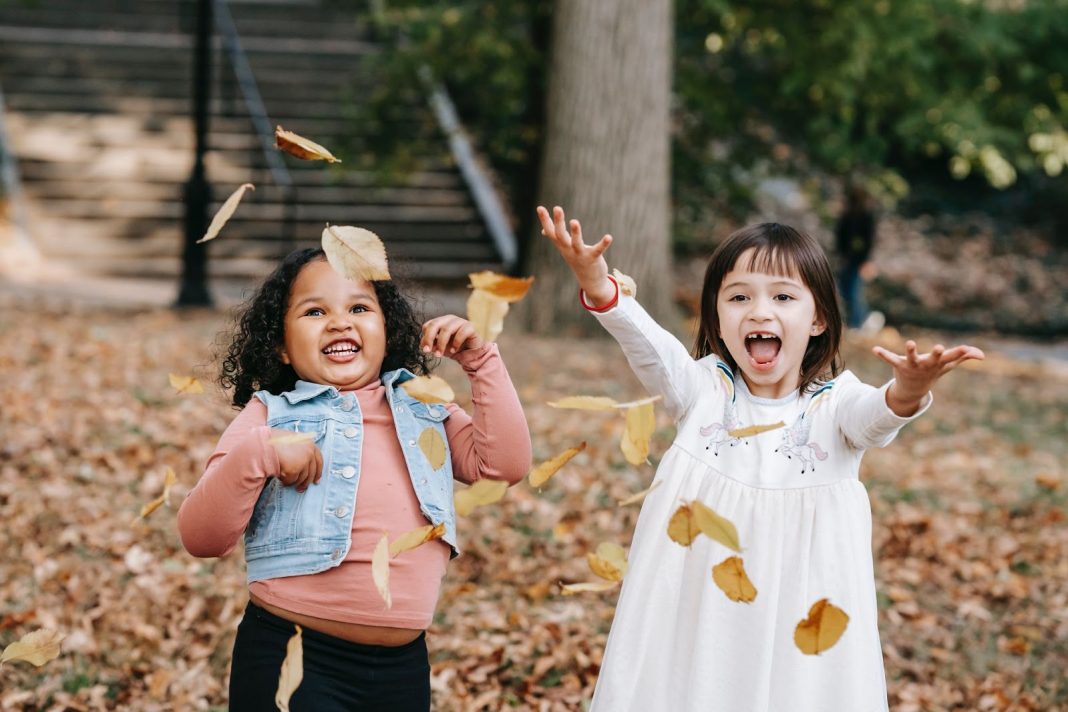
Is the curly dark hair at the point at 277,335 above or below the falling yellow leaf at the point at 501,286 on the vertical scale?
below

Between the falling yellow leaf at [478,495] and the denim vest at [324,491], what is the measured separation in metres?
0.15

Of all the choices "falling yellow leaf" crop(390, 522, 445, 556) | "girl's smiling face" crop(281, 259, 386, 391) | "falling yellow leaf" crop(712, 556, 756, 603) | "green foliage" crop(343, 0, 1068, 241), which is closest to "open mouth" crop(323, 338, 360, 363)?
"girl's smiling face" crop(281, 259, 386, 391)

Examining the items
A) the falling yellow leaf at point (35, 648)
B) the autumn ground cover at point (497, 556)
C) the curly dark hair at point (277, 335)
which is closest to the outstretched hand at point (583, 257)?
the curly dark hair at point (277, 335)

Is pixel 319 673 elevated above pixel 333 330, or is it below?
below

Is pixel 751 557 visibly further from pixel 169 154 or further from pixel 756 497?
pixel 169 154

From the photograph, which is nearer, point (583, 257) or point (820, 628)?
point (820, 628)

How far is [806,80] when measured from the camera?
1148 centimetres

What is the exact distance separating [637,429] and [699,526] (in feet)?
0.88

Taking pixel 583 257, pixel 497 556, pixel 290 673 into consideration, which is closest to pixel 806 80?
pixel 497 556

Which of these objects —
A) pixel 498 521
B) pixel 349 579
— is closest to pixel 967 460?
pixel 498 521

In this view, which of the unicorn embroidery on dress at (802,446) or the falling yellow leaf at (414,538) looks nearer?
the falling yellow leaf at (414,538)

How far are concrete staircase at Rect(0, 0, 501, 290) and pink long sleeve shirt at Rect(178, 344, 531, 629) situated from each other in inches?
379

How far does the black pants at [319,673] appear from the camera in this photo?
251 centimetres

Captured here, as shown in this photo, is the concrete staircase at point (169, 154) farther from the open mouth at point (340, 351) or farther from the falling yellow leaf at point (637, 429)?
the falling yellow leaf at point (637, 429)
